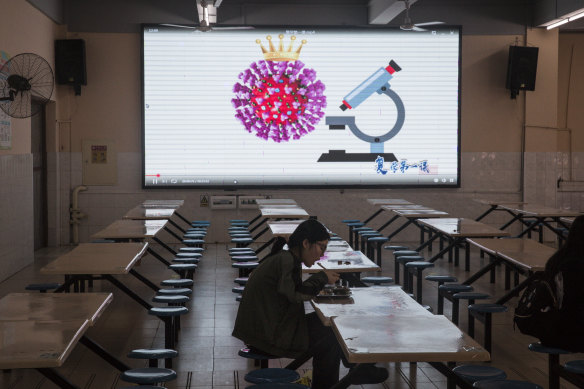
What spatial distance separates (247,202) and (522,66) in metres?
4.65

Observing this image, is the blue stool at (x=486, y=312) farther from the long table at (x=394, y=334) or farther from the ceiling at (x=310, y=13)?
the ceiling at (x=310, y=13)

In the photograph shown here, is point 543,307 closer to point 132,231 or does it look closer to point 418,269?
point 418,269

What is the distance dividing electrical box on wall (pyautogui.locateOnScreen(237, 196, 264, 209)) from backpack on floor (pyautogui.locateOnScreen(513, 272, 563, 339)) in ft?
24.8

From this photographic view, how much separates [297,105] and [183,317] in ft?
17.8

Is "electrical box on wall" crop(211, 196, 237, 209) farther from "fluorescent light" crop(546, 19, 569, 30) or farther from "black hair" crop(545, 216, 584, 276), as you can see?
"black hair" crop(545, 216, 584, 276)

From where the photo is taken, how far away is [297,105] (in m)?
11.0

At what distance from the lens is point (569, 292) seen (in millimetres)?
3514

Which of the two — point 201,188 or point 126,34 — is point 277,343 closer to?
point 201,188

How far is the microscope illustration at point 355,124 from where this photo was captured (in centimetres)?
1101

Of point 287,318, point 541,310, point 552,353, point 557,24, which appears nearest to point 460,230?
point 552,353

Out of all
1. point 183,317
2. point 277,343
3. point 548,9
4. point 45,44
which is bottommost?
point 183,317

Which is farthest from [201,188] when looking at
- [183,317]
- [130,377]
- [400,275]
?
[130,377]

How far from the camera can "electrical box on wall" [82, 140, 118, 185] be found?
425 inches

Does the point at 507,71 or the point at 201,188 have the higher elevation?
the point at 507,71
